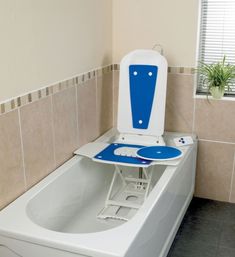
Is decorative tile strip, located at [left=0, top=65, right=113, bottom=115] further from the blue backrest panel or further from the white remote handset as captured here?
the white remote handset

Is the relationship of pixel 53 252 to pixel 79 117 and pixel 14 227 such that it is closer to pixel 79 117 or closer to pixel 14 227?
pixel 14 227

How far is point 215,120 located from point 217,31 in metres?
0.63

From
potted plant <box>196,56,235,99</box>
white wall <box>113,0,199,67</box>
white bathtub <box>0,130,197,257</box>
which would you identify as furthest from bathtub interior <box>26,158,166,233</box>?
white wall <box>113,0,199,67</box>

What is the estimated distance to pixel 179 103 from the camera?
2.83 m

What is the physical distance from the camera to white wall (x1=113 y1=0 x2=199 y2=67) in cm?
265

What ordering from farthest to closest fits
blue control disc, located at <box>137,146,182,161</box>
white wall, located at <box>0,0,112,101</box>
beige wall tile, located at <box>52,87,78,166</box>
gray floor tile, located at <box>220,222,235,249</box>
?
gray floor tile, located at <box>220,222,235,249</box>, blue control disc, located at <box>137,146,182,161</box>, beige wall tile, located at <box>52,87,78,166</box>, white wall, located at <box>0,0,112,101</box>

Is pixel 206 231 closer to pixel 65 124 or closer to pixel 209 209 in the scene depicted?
pixel 209 209

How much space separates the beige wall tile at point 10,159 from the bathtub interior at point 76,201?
0.11 metres

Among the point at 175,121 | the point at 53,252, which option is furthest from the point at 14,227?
the point at 175,121

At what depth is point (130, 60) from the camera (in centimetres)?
259

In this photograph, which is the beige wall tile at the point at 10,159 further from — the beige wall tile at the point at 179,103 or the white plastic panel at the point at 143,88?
the beige wall tile at the point at 179,103

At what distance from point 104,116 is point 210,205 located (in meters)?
1.05

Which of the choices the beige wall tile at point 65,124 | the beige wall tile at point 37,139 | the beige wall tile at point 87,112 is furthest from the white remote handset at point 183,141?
the beige wall tile at point 37,139

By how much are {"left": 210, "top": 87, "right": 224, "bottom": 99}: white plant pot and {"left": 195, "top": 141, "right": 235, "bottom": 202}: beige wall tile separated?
0.36 metres
